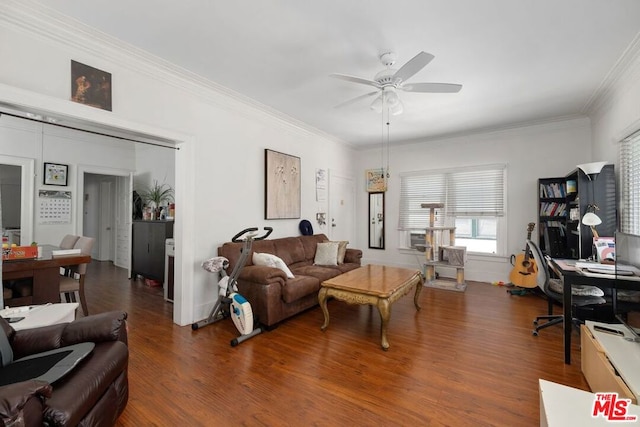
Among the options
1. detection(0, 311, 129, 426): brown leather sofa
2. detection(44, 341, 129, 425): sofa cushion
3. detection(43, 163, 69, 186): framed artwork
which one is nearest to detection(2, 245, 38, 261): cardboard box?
detection(0, 311, 129, 426): brown leather sofa

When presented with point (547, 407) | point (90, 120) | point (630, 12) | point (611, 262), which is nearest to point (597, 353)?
point (547, 407)

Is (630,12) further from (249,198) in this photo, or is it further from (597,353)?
(249,198)

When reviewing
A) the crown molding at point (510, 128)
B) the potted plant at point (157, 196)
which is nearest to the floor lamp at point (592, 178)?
the crown molding at point (510, 128)

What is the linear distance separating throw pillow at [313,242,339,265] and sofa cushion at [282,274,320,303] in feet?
3.03

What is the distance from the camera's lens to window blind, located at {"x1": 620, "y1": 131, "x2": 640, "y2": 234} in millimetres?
3029

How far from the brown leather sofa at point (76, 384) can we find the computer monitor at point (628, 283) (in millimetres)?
3109

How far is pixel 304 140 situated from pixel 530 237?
4.13 metres

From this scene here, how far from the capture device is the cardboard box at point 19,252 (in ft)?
9.09

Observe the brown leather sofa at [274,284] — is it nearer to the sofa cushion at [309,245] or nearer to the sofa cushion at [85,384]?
the sofa cushion at [309,245]

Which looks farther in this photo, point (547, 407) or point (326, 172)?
point (326, 172)

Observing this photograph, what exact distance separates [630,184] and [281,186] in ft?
14.0

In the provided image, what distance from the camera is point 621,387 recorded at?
1550 mm

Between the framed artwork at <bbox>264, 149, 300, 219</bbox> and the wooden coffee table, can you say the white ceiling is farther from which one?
the wooden coffee table

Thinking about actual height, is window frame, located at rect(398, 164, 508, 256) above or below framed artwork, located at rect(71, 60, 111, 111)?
below
